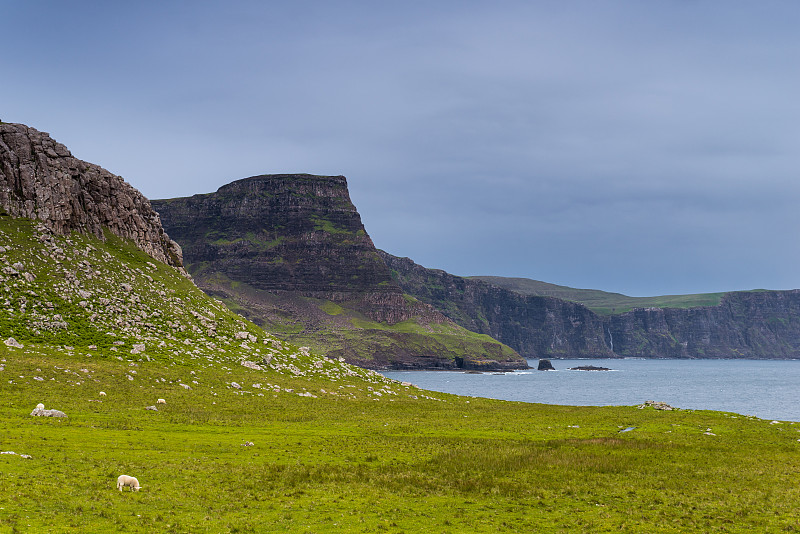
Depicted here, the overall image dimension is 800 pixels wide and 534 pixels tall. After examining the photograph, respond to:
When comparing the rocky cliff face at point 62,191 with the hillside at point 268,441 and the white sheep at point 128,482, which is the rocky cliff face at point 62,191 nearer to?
the hillside at point 268,441

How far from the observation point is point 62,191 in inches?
3991

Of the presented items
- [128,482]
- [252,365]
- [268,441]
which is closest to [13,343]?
[252,365]

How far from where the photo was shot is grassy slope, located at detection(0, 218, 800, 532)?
96.0 feet

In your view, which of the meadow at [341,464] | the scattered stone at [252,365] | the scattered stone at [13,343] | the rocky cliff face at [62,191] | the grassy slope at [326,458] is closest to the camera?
the meadow at [341,464]

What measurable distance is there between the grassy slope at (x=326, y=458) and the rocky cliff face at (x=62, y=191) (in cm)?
1223

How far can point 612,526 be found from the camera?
1173 inches

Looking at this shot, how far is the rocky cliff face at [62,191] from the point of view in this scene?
322 ft

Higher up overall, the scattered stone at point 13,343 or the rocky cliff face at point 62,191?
the rocky cliff face at point 62,191

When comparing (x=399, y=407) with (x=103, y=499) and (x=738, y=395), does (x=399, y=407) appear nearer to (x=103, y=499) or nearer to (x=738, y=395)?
(x=103, y=499)

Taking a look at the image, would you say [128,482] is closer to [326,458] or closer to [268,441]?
[326,458]

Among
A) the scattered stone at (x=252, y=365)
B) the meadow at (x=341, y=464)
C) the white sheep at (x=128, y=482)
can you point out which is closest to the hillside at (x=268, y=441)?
the meadow at (x=341, y=464)

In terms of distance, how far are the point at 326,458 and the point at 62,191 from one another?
275ft

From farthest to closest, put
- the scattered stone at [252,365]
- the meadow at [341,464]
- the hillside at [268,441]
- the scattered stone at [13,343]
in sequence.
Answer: the scattered stone at [252,365] < the scattered stone at [13,343] < the hillside at [268,441] < the meadow at [341,464]

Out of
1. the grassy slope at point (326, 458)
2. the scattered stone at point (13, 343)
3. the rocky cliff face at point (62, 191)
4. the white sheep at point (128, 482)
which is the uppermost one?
the rocky cliff face at point (62, 191)
